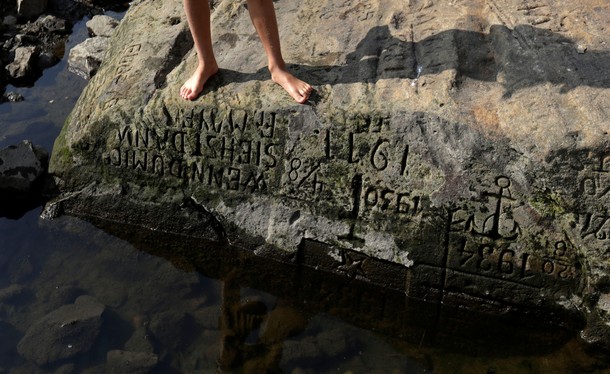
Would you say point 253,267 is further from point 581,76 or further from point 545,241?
point 581,76

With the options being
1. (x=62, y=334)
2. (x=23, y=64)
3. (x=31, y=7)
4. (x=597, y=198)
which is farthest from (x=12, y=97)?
(x=597, y=198)

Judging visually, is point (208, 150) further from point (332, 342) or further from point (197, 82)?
point (332, 342)

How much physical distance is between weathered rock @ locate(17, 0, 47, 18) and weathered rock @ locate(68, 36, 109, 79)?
3.74 feet

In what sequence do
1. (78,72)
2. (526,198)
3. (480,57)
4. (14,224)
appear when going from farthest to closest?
1. (78,72)
2. (14,224)
3. (480,57)
4. (526,198)

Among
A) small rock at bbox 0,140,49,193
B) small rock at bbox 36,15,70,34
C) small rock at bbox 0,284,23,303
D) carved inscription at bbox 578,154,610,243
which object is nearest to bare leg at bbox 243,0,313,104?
carved inscription at bbox 578,154,610,243

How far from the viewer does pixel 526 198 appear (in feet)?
12.8

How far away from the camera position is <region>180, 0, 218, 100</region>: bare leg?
426cm

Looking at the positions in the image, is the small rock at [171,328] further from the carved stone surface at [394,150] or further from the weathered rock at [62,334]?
the carved stone surface at [394,150]

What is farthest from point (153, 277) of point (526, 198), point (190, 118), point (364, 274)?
point (526, 198)

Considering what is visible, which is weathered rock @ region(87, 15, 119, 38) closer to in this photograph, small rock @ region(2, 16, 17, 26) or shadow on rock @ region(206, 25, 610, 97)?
small rock @ region(2, 16, 17, 26)

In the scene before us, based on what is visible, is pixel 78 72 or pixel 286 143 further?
pixel 78 72

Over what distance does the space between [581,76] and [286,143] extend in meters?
1.73

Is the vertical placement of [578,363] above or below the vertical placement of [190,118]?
below

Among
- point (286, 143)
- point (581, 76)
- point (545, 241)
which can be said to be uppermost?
point (581, 76)
